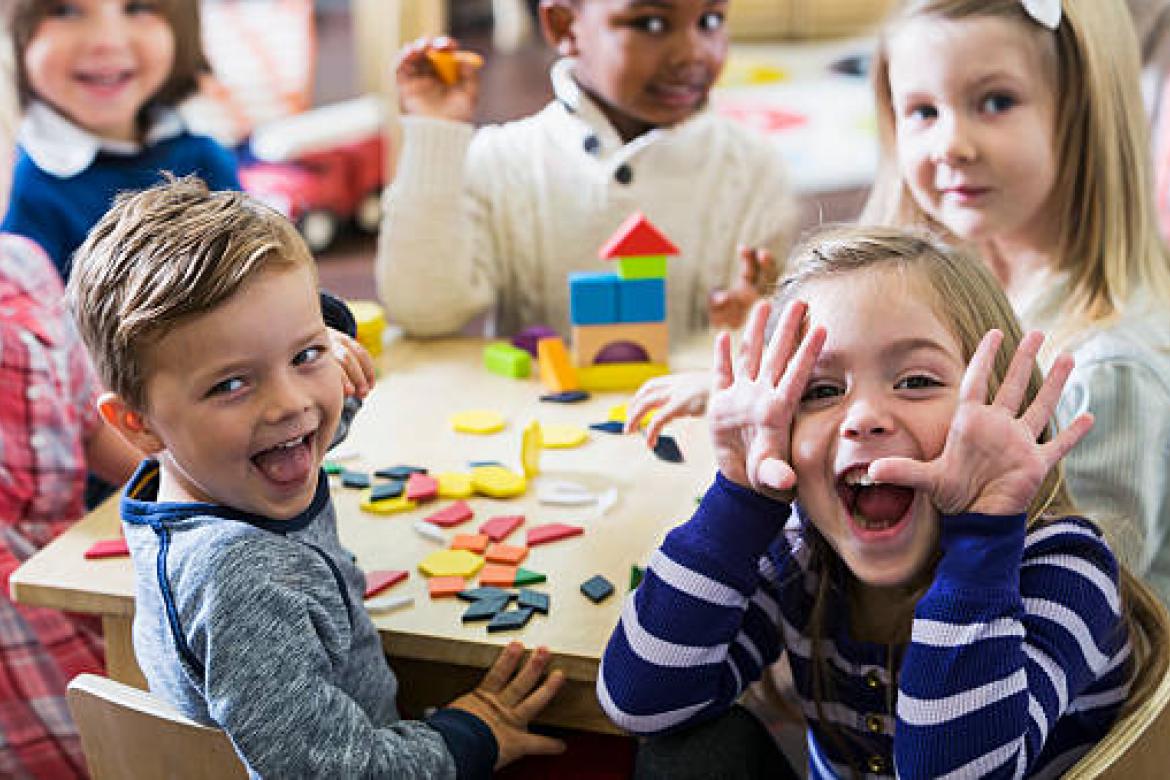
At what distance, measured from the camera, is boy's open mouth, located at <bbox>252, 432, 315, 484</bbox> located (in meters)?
1.06

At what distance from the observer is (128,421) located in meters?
1.06

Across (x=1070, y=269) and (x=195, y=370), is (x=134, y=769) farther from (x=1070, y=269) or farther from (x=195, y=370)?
(x=1070, y=269)

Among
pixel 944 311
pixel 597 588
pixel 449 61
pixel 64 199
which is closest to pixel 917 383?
pixel 944 311

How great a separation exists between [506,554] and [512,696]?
5.8 inches

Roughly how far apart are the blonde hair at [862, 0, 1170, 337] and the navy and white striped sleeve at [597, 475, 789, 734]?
1.64ft

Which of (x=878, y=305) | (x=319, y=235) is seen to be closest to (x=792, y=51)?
(x=319, y=235)

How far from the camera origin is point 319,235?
398cm

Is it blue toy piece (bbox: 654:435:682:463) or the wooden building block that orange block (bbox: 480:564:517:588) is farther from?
the wooden building block

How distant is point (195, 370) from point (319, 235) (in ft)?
9.93

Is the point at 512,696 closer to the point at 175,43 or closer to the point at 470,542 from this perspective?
the point at 470,542

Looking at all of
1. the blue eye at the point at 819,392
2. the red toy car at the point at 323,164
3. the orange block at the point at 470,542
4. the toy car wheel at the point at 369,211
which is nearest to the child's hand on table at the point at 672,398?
the orange block at the point at 470,542

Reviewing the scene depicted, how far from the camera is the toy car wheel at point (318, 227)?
12.9 ft

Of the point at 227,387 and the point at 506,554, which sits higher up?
the point at 227,387

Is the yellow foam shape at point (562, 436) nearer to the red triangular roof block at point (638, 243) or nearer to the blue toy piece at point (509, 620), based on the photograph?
the red triangular roof block at point (638, 243)
